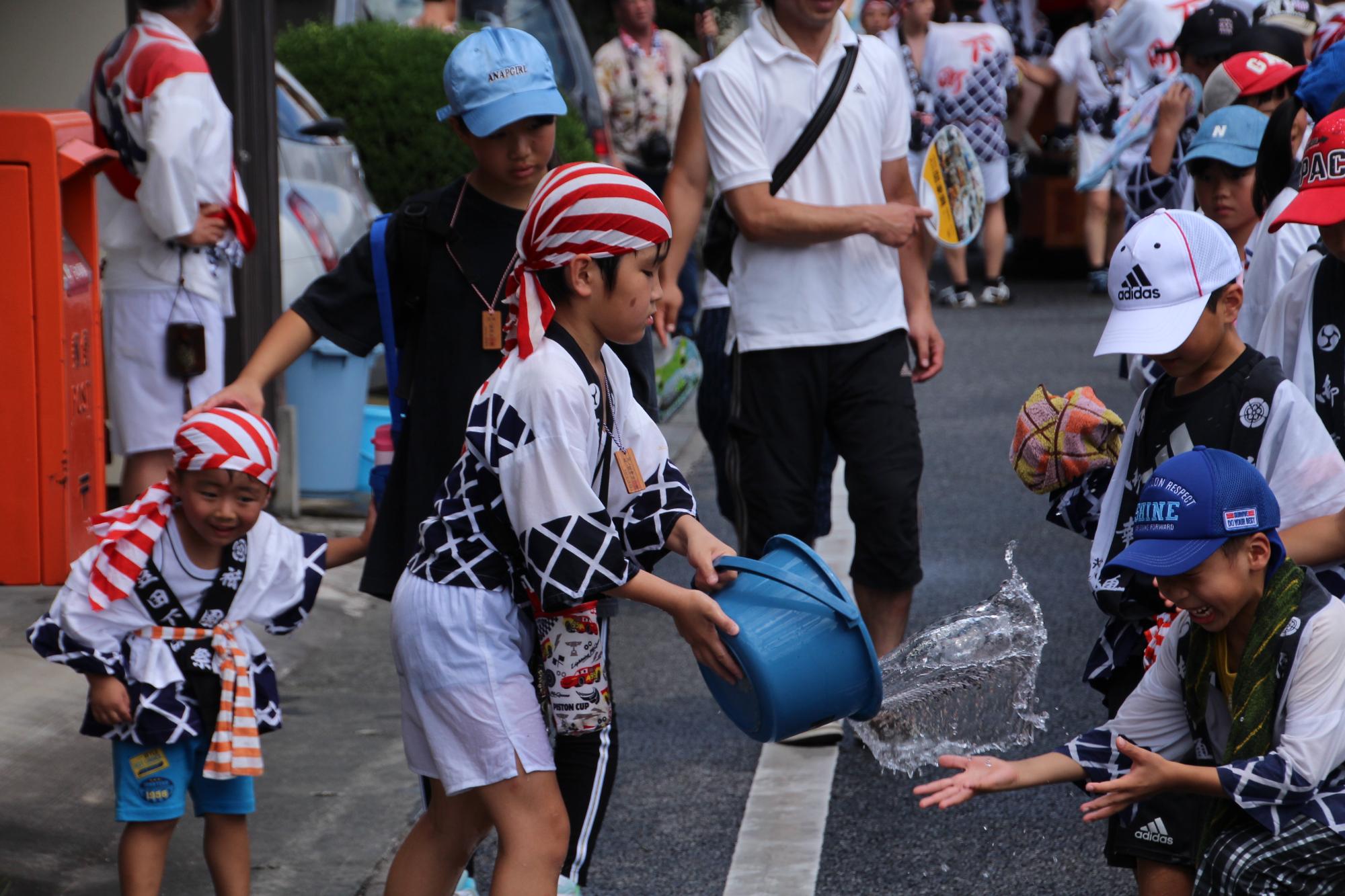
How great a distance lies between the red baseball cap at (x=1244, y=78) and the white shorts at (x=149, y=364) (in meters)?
3.05

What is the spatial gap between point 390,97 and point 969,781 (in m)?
8.07

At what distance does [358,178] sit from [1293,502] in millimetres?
6644

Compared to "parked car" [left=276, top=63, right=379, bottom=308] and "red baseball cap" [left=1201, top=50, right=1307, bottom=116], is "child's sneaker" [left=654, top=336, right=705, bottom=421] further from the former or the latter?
"red baseball cap" [left=1201, top=50, right=1307, bottom=116]

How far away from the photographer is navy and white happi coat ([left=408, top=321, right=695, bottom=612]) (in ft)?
9.55

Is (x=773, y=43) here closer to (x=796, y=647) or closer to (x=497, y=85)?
(x=497, y=85)

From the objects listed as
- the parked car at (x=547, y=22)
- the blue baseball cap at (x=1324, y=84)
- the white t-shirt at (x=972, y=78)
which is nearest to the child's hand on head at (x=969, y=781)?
the blue baseball cap at (x=1324, y=84)

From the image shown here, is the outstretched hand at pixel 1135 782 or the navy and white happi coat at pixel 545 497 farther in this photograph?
the navy and white happi coat at pixel 545 497

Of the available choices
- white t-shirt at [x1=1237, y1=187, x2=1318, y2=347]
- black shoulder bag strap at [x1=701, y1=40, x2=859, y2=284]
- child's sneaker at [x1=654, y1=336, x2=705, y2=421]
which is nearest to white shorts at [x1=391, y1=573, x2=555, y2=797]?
white t-shirt at [x1=1237, y1=187, x2=1318, y2=347]

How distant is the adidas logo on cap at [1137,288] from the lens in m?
3.29

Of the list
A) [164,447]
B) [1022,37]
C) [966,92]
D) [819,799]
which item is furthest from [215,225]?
[1022,37]

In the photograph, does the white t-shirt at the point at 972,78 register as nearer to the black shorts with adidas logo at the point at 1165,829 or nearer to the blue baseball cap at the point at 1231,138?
the blue baseball cap at the point at 1231,138

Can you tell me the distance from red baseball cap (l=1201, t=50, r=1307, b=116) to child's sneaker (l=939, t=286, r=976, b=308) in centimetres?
883

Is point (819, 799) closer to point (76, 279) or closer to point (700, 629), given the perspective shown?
point (700, 629)

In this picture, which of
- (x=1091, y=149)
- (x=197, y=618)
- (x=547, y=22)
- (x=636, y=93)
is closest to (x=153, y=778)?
(x=197, y=618)
